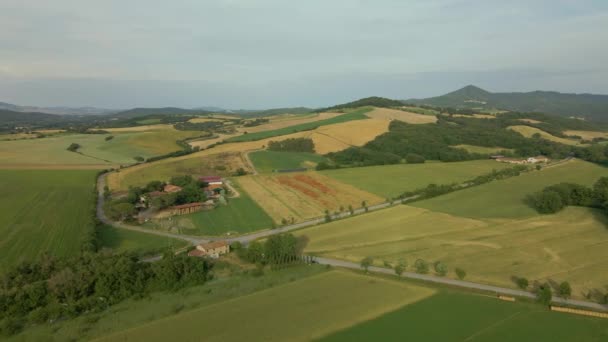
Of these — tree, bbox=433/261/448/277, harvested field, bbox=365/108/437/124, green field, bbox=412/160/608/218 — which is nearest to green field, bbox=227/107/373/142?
harvested field, bbox=365/108/437/124

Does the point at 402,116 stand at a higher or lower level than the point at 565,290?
higher

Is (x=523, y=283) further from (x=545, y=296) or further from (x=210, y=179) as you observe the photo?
(x=210, y=179)

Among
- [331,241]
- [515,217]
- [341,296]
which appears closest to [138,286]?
[341,296]

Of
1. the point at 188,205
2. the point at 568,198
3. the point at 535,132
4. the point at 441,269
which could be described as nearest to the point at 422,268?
the point at 441,269

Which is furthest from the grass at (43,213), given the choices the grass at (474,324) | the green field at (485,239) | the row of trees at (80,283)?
the grass at (474,324)

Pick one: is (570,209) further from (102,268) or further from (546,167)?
(102,268)

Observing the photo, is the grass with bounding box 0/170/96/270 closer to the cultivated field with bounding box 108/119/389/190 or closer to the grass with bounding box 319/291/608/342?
the cultivated field with bounding box 108/119/389/190
